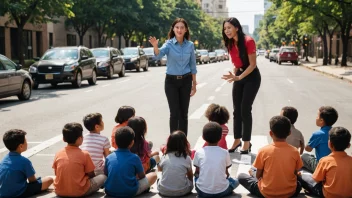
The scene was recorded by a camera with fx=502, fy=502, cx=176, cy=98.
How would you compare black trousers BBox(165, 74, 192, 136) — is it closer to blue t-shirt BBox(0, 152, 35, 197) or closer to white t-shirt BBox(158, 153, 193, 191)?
white t-shirt BBox(158, 153, 193, 191)

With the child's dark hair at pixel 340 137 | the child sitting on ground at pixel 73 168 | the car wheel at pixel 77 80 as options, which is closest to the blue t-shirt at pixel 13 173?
the child sitting on ground at pixel 73 168

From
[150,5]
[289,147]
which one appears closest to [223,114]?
[289,147]

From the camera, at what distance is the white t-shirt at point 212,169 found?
16.5ft

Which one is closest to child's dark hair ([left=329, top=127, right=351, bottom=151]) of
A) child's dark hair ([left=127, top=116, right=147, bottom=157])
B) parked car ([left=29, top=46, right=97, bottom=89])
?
child's dark hair ([left=127, top=116, right=147, bottom=157])

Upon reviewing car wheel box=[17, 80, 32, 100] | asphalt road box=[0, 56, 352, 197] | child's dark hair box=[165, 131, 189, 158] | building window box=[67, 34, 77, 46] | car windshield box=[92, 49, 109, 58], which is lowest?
asphalt road box=[0, 56, 352, 197]

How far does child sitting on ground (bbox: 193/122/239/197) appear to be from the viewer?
16.5 feet

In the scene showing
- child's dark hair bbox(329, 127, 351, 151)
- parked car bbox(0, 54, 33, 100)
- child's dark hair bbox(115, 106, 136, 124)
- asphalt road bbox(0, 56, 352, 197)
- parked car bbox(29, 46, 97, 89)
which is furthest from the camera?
parked car bbox(29, 46, 97, 89)

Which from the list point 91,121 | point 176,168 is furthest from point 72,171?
point 176,168

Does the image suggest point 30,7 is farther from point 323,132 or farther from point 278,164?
point 278,164

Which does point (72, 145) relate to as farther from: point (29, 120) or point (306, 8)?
point (306, 8)

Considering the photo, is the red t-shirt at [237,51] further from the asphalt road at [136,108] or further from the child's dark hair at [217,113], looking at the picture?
the asphalt road at [136,108]

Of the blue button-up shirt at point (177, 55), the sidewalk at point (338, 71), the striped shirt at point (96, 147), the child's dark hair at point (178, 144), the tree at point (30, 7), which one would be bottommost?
the sidewalk at point (338, 71)

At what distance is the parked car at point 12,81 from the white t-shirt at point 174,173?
10581 millimetres

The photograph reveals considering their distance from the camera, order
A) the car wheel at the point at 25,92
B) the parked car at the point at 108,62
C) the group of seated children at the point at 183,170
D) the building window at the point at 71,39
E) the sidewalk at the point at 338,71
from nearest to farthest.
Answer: the group of seated children at the point at 183,170 < the car wheel at the point at 25,92 < the parked car at the point at 108,62 < the sidewalk at the point at 338,71 < the building window at the point at 71,39
